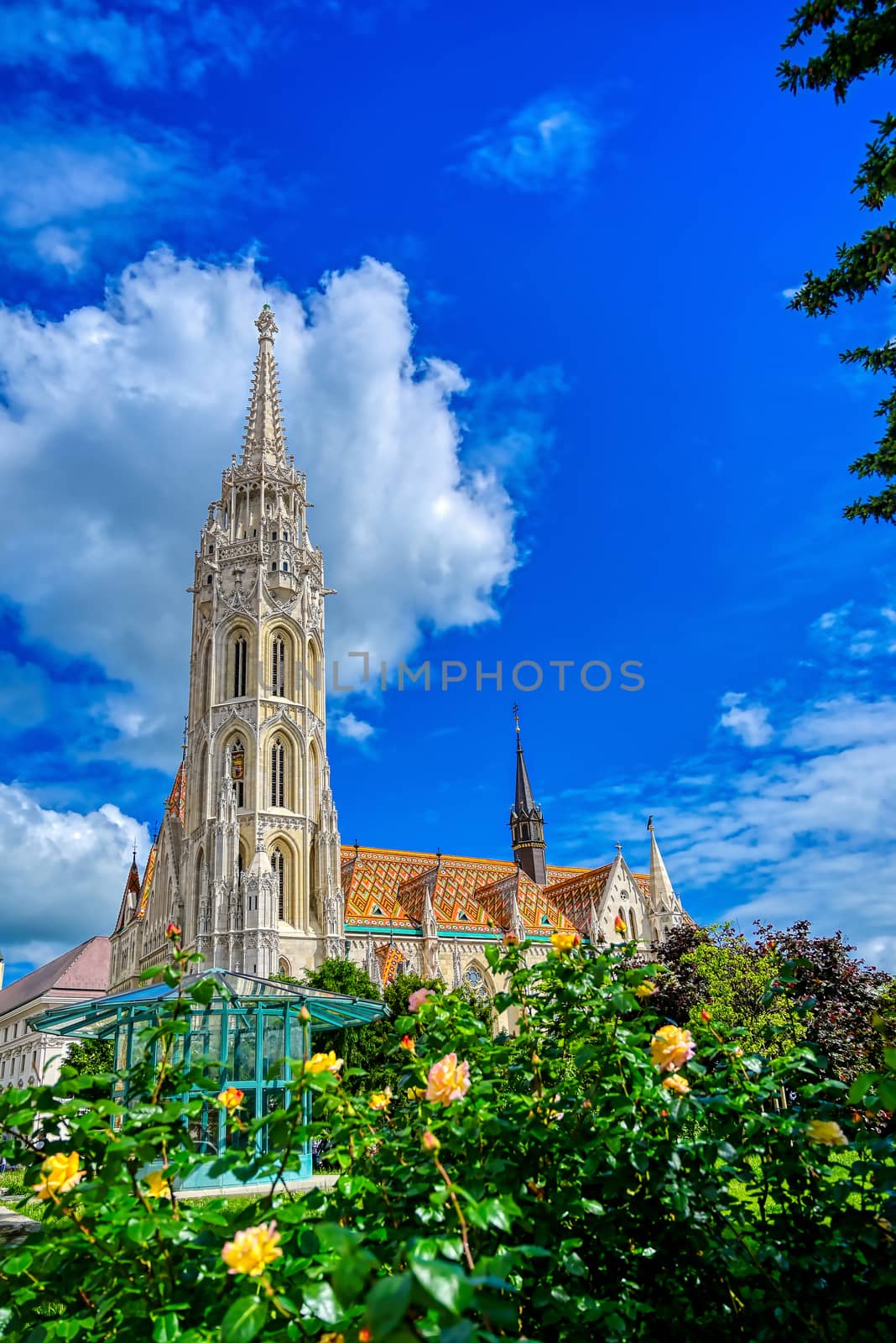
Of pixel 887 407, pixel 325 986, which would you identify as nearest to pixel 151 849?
pixel 325 986

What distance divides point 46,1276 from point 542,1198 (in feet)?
5.82

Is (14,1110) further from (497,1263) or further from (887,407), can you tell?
(887,407)

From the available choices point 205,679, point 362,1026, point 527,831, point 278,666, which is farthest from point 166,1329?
point 527,831

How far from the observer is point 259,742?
48156 millimetres

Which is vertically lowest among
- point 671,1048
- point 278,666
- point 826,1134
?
point 826,1134

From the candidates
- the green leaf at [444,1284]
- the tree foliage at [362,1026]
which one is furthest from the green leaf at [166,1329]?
the tree foliage at [362,1026]

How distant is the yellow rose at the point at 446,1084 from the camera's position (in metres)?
3.10

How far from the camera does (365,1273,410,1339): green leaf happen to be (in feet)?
5.45

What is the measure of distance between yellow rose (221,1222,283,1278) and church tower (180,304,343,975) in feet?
136

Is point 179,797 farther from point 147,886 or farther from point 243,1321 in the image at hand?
point 243,1321

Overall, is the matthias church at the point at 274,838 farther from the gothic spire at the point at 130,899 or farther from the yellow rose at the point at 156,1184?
the yellow rose at the point at 156,1184

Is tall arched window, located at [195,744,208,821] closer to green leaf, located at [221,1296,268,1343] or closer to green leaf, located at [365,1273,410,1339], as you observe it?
green leaf, located at [221,1296,268,1343]

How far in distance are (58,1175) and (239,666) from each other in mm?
48719

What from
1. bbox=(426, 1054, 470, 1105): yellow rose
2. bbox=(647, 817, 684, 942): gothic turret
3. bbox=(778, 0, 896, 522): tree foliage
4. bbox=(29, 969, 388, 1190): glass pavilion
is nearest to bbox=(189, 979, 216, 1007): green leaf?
bbox=(426, 1054, 470, 1105): yellow rose
